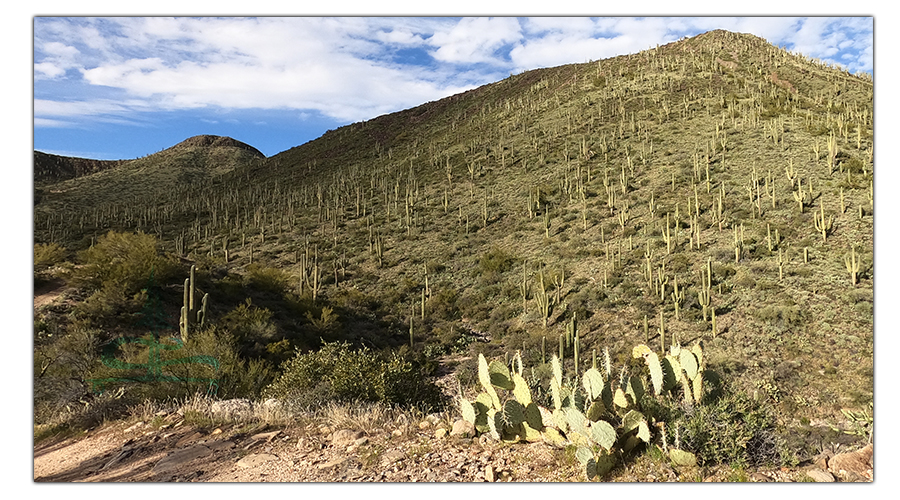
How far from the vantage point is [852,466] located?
3848mm

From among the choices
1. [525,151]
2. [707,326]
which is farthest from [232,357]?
[525,151]

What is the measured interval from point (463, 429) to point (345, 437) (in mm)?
1114

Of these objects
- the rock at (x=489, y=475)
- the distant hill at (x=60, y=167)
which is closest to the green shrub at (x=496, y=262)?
the rock at (x=489, y=475)

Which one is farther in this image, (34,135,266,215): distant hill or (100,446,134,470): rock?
(34,135,266,215): distant hill

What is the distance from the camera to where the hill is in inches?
409

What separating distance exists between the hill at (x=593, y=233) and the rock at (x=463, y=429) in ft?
4.65

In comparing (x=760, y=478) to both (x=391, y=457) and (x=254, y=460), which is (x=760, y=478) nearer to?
(x=391, y=457)

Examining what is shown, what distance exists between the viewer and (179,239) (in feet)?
79.2

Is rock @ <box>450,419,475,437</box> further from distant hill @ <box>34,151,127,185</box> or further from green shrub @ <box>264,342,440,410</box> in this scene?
distant hill @ <box>34,151,127,185</box>

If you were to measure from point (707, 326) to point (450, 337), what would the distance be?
7.10 metres

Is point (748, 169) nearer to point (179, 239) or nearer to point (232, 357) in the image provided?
point (232, 357)

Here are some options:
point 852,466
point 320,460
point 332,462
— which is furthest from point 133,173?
point 852,466

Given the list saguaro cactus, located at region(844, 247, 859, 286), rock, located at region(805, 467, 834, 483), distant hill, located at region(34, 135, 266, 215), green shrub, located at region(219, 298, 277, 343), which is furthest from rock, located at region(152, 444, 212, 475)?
distant hill, located at region(34, 135, 266, 215)

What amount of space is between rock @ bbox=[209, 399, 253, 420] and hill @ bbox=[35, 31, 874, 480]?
5.60 ft
